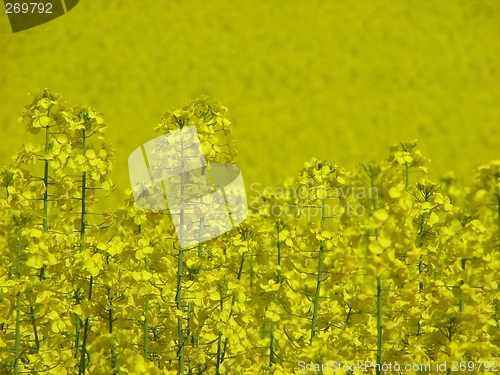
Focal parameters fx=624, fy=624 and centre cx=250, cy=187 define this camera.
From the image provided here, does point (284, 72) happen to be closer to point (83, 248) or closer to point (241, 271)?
point (241, 271)

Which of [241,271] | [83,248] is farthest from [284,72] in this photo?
[83,248]

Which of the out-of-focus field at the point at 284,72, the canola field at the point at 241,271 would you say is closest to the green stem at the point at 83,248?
the canola field at the point at 241,271

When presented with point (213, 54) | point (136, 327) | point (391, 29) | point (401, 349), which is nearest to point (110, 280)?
point (136, 327)

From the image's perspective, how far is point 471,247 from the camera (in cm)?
129

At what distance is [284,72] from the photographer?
4.54 m

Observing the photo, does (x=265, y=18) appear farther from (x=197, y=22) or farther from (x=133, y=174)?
(x=133, y=174)

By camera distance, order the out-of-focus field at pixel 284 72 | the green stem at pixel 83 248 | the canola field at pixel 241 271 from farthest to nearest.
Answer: the out-of-focus field at pixel 284 72 → the green stem at pixel 83 248 → the canola field at pixel 241 271

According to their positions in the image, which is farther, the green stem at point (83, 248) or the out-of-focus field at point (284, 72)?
the out-of-focus field at point (284, 72)

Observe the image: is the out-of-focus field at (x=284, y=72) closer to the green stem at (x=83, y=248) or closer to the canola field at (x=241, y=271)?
the canola field at (x=241, y=271)

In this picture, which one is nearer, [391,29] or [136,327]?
[136,327]

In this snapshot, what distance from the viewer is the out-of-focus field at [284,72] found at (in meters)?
4.32

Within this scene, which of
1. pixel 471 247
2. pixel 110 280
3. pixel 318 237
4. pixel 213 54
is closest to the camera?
pixel 471 247

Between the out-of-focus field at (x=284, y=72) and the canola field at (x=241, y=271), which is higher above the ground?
the out-of-focus field at (x=284, y=72)

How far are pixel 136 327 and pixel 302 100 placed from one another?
3204 mm
